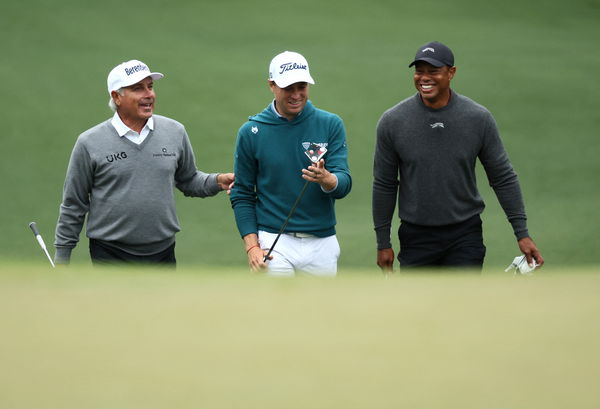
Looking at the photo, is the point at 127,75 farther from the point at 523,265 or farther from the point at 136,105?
the point at 523,265

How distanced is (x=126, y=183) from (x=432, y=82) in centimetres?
138

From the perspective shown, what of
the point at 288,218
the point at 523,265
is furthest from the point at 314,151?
the point at 523,265

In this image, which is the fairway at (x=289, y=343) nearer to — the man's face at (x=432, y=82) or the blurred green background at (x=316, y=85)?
the man's face at (x=432, y=82)

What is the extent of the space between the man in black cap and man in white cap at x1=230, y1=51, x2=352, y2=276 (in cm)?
32

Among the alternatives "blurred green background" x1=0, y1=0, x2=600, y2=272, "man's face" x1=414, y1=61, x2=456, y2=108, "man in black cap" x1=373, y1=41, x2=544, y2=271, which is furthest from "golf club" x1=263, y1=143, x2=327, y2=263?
"blurred green background" x1=0, y1=0, x2=600, y2=272

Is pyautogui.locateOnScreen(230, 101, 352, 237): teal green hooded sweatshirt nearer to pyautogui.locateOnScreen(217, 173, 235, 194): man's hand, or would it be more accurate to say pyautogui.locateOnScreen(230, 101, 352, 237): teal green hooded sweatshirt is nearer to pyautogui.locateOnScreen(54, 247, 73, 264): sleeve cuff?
pyautogui.locateOnScreen(217, 173, 235, 194): man's hand

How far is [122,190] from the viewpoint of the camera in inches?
176

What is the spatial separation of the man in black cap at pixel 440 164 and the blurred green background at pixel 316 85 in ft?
10.2

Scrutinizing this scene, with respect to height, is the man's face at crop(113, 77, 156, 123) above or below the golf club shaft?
above

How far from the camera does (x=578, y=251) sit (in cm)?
773

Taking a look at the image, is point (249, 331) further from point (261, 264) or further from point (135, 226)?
point (135, 226)

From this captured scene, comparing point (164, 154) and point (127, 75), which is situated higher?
point (127, 75)

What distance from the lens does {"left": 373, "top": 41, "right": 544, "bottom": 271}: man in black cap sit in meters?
4.45

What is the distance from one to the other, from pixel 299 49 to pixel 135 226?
7.15m
